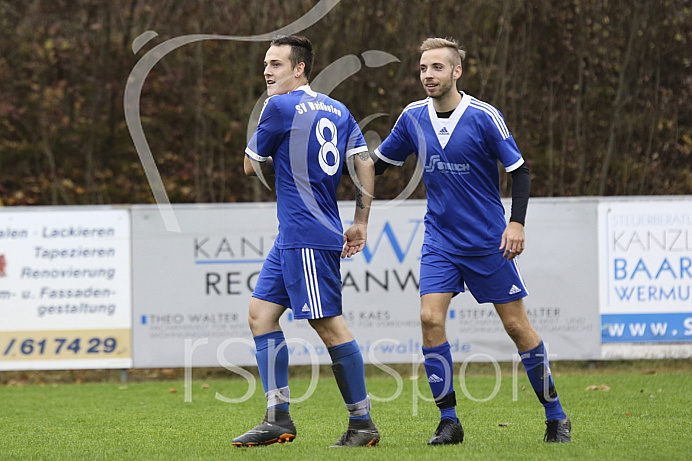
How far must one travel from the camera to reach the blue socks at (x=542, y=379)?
511 cm

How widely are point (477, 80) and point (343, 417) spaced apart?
6493 mm

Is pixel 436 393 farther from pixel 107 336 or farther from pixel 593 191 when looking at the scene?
pixel 593 191

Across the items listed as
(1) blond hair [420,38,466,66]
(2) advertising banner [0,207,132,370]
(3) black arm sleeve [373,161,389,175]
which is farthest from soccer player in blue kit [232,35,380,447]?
(2) advertising banner [0,207,132,370]

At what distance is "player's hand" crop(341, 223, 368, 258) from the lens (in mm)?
5090

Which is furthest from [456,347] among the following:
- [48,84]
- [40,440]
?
[48,84]

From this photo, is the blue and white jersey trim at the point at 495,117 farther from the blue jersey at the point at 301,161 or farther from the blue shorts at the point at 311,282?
the blue shorts at the point at 311,282

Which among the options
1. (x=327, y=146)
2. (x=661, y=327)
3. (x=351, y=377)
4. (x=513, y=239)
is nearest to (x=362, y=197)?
(x=327, y=146)

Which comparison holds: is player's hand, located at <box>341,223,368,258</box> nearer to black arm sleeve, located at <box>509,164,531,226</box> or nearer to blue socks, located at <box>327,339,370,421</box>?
blue socks, located at <box>327,339,370,421</box>

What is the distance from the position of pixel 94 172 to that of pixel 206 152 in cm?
174

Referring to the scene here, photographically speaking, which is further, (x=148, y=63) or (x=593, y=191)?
(x=148, y=63)

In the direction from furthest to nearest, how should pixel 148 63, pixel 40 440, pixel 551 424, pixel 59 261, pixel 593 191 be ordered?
pixel 148 63 → pixel 593 191 → pixel 59 261 → pixel 40 440 → pixel 551 424

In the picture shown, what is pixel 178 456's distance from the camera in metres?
4.73

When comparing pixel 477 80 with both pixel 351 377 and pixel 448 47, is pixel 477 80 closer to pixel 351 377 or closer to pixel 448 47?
pixel 448 47

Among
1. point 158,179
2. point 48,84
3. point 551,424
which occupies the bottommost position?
point 551,424
